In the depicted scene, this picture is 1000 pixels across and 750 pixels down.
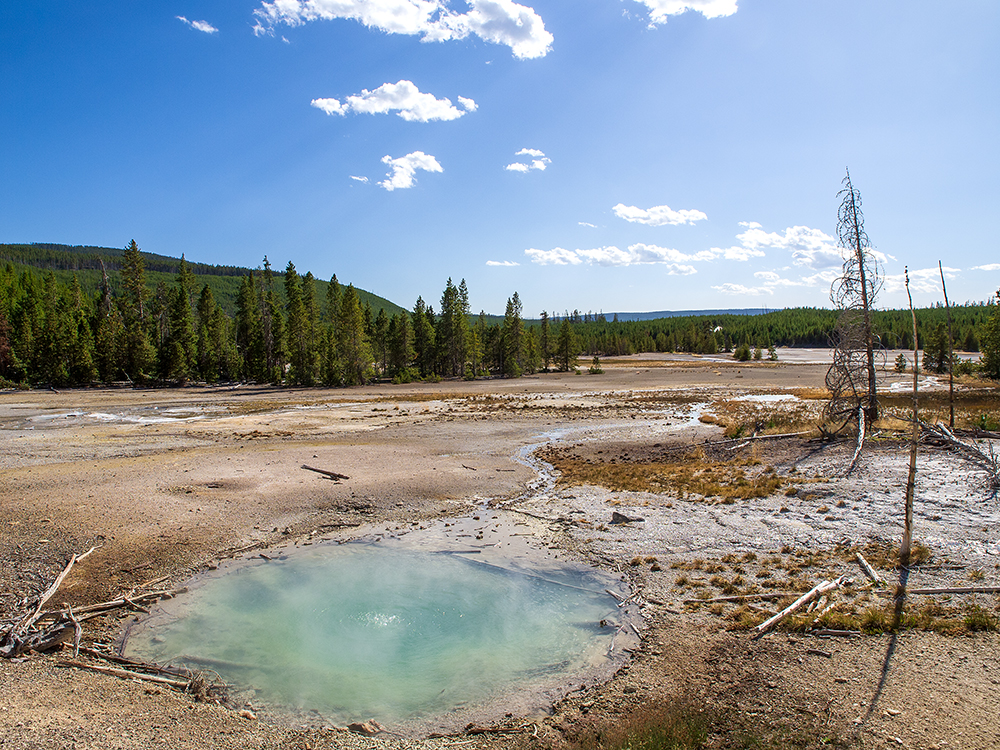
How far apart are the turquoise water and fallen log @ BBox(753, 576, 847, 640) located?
2291mm

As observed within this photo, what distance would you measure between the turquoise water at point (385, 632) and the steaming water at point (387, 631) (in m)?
0.02

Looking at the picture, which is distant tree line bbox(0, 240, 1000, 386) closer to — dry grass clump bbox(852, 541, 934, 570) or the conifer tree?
the conifer tree

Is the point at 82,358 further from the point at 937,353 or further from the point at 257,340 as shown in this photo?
the point at 937,353

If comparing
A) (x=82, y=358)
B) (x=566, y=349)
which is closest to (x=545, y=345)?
(x=566, y=349)

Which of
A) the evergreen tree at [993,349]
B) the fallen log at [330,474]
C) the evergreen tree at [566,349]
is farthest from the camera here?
the evergreen tree at [566,349]

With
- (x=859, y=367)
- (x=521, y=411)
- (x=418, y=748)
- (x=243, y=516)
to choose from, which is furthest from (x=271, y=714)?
(x=521, y=411)

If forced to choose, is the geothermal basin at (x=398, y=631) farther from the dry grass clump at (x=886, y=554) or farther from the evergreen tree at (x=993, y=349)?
the evergreen tree at (x=993, y=349)

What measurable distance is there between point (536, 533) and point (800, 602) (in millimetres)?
6349

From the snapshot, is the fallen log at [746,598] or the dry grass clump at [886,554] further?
the dry grass clump at [886,554]

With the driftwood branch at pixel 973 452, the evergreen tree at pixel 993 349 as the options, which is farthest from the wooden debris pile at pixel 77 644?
the evergreen tree at pixel 993 349

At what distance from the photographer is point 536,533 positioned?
44.4ft

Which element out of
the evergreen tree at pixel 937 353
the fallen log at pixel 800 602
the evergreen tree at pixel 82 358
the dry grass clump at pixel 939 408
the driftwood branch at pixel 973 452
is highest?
the evergreen tree at pixel 82 358

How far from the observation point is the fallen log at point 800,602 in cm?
807

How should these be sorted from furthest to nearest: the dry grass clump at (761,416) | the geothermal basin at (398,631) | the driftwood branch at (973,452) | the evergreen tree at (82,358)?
the evergreen tree at (82,358)
the dry grass clump at (761,416)
the driftwood branch at (973,452)
the geothermal basin at (398,631)
